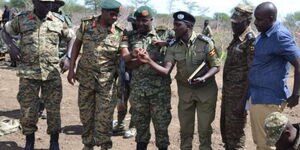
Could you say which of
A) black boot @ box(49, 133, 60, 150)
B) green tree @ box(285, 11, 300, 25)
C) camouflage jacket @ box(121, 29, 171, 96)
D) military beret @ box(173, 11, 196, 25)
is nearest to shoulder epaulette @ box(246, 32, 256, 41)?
military beret @ box(173, 11, 196, 25)

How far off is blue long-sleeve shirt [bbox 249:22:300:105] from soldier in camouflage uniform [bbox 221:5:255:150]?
0.51 meters

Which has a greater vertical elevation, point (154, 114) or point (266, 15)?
point (266, 15)

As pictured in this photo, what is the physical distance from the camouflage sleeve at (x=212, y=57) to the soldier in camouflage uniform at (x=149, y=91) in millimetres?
523

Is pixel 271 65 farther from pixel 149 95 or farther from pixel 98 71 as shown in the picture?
pixel 98 71

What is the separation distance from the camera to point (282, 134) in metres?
2.96

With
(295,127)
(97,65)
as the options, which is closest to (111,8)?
(97,65)

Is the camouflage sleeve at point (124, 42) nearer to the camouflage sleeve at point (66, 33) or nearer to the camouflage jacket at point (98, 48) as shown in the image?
the camouflage jacket at point (98, 48)

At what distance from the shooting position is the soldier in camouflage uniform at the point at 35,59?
463cm

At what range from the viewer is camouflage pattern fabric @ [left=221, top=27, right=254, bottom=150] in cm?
432

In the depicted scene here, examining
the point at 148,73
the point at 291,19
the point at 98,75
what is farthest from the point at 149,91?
the point at 291,19

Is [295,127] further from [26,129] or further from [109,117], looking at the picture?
[26,129]

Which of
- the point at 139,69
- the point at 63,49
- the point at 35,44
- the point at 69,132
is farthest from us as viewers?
the point at 69,132

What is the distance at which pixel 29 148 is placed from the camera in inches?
189

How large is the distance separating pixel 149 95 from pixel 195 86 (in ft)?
1.70
